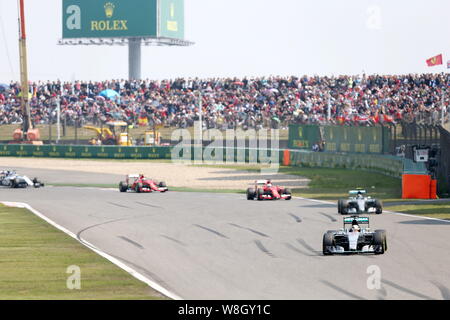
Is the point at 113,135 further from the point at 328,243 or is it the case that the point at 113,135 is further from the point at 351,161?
the point at 328,243

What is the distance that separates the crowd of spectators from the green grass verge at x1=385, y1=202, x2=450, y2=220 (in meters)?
19.8

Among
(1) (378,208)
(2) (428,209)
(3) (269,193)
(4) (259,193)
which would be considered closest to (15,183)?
(4) (259,193)

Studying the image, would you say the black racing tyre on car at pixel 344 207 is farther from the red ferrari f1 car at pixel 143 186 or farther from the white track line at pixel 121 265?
the red ferrari f1 car at pixel 143 186

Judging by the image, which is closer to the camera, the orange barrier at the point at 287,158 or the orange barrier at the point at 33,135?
the orange barrier at the point at 287,158

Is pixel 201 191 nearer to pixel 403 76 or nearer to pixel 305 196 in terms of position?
pixel 305 196

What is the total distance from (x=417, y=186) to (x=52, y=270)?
1739 cm

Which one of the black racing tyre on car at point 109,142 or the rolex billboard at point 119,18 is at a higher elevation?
the rolex billboard at point 119,18

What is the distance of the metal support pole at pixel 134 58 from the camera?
94.8 metres

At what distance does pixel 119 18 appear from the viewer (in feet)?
301

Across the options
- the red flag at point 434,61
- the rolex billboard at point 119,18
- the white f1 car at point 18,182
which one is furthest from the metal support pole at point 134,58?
the white f1 car at point 18,182

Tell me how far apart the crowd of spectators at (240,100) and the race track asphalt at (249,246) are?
70.8 feet

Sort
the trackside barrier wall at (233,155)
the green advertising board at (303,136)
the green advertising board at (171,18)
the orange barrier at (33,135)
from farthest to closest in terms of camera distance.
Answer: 1. the green advertising board at (171,18)
2. the orange barrier at (33,135)
3. the green advertising board at (303,136)
4. the trackside barrier wall at (233,155)

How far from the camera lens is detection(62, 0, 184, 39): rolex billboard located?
A: 297 ft

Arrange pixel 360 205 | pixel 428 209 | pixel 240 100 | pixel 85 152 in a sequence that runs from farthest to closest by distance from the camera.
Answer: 1. pixel 240 100
2. pixel 85 152
3. pixel 428 209
4. pixel 360 205
